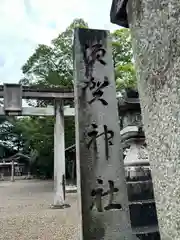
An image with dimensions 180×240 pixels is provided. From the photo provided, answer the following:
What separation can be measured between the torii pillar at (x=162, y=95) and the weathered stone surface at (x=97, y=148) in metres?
1.95

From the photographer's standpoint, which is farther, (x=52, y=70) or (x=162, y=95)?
(x=52, y=70)

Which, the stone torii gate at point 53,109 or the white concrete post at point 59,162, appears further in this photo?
the white concrete post at point 59,162

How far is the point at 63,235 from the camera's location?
497cm

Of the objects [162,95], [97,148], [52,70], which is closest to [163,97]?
[162,95]

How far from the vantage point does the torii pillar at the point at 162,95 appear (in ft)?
2.49

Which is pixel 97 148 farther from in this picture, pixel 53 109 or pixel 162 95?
pixel 53 109

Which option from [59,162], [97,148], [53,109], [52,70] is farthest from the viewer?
[52,70]

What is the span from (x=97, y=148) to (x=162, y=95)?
2.15 metres

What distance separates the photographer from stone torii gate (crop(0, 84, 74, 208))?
27.2ft

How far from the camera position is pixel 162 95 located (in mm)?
814

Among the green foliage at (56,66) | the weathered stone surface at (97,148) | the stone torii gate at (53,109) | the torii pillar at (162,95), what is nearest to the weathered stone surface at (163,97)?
the torii pillar at (162,95)

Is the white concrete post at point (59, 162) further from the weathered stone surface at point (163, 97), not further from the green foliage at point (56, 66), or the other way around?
the weathered stone surface at point (163, 97)

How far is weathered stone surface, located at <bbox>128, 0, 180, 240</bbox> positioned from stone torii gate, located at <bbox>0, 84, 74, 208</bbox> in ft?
25.8

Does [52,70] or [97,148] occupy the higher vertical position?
[52,70]
